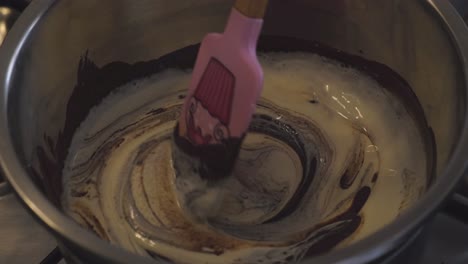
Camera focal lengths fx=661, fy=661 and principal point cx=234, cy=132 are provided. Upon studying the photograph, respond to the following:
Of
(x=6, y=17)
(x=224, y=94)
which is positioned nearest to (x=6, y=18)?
(x=6, y=17)

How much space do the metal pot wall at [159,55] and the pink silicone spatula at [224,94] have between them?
0.63ft

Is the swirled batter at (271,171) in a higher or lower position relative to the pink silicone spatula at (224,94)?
lower

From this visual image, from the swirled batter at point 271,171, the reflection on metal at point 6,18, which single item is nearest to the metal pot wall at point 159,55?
the swirled batter at point 271,171

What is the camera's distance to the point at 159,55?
1.07 meters

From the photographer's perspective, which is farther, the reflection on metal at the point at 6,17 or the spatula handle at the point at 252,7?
the reflection on metal at the point at 6,17

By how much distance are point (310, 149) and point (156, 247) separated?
0.95ft

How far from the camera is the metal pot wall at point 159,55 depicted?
64cm

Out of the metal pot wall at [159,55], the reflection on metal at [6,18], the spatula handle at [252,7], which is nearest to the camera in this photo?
the metal pot wall at [159,55]

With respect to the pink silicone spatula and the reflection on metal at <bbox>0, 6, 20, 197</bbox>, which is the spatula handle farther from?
the reflection on metal at <bbox>0, 6, 20, 197</bbox>

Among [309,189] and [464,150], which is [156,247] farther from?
[464,150]

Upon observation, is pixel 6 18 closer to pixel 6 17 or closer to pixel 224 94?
pixel 6 17

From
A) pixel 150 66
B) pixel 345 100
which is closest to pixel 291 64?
pixel 345 100

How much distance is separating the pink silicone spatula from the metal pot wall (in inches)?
7.5

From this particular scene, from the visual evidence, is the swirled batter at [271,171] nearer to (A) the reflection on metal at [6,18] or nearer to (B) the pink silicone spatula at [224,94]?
(B) the pink silicone spatula at [224,94]
